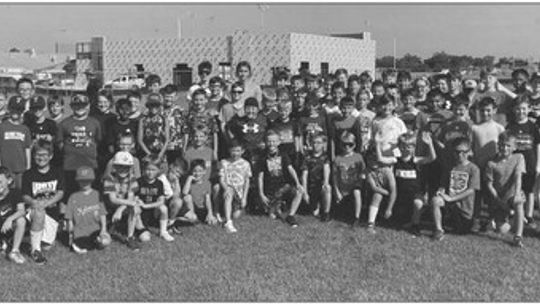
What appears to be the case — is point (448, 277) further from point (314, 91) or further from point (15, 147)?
point (15, 147)

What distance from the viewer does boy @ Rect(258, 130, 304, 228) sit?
7.90 meters

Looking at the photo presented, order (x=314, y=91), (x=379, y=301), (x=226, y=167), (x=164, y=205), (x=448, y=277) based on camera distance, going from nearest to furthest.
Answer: (x=379, y=301), (x=448, y=277), (x=164, y=205), (x=226, y=167), (x=314, y=91)

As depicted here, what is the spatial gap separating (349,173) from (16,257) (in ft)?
13.9

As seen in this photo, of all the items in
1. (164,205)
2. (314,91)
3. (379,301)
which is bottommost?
(379,301)

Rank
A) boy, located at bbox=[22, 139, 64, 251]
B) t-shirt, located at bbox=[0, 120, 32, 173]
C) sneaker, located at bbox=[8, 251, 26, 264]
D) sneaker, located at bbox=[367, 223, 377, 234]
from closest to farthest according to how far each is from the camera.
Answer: sneaker, located at bbox=[8, 251, 26, 264]
boy, located at bbox=[22, 139, 64, 251]
t-shirt, located at bbox=[0, 120, 32, 173]
sneaker, located at bbox=[367, 223, 377, 234]

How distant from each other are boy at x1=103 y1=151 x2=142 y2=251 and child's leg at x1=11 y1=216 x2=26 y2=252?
1026mm

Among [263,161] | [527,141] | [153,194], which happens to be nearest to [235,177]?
[263,161]

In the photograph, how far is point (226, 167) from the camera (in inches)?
309

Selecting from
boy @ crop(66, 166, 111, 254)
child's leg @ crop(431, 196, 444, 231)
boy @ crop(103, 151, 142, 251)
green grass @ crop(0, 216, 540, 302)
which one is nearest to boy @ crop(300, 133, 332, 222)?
green grass @ crop(0, 216, 540, 302)

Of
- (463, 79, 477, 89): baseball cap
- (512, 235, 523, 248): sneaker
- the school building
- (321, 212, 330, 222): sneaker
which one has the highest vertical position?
the school building

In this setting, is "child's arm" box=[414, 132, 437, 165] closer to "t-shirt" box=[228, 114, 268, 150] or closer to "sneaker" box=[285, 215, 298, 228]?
"sneaker" box=[285, 215, 298, 228]

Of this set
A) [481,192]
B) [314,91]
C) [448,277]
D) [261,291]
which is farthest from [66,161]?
[481,192]

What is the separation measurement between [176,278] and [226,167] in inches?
95.7

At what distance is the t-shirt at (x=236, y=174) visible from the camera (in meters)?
7.83
